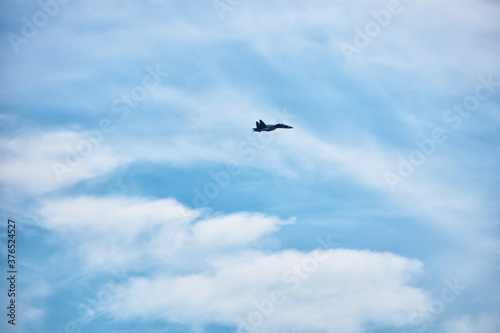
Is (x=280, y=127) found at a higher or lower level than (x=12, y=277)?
higher

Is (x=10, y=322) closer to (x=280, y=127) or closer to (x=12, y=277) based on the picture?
(x=12, y=277)

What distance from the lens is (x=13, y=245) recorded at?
78000 millimetres

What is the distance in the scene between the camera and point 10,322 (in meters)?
77.9

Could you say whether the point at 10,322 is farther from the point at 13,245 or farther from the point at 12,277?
the point at 13,245

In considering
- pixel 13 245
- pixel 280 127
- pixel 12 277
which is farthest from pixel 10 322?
pixel 280 127

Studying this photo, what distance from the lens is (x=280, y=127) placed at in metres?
129

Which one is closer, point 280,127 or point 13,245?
point 13,245

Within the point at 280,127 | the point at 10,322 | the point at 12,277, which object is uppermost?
the point at 280,127

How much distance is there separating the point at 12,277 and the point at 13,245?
470cm

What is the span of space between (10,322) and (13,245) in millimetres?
11436

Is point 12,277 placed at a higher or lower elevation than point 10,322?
higher

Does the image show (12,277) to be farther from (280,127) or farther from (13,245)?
(280,127)

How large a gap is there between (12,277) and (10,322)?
22.2ft

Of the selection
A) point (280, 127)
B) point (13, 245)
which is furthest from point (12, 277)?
point (280, 127)
